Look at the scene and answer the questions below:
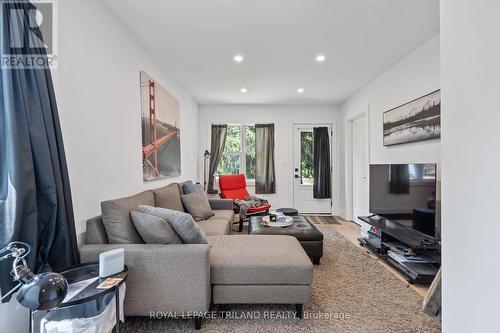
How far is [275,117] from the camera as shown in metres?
5.31

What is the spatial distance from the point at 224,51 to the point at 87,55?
1458 millimetres

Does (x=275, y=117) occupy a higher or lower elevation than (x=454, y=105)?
higher

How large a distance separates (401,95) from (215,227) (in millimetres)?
2902

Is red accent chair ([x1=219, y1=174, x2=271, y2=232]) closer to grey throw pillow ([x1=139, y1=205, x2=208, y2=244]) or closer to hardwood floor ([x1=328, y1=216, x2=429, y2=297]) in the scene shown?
hardwood floor ([x1=328, y1=216, x2=429, y2=297])

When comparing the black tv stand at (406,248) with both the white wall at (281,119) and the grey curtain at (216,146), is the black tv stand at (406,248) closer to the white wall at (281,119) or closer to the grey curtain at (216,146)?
the white wall at (281,119)

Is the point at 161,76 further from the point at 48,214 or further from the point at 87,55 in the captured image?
the point at 48,214

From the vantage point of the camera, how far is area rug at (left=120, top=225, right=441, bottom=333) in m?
1.66

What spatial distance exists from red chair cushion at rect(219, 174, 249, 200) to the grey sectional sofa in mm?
2401

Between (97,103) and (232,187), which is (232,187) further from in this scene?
(97,103)

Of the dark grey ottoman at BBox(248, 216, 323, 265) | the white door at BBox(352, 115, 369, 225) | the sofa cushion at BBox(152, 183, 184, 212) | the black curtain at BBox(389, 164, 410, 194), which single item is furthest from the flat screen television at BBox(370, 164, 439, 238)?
the sofa cushion at BBox(152, 183, 184, 212)

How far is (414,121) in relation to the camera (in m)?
2.80

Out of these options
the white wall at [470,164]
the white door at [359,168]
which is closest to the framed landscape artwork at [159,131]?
the white wall at [470,164]

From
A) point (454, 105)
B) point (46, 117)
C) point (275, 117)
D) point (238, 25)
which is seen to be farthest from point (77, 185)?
point (275, 117)

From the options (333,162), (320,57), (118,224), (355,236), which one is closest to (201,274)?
(118,224)
